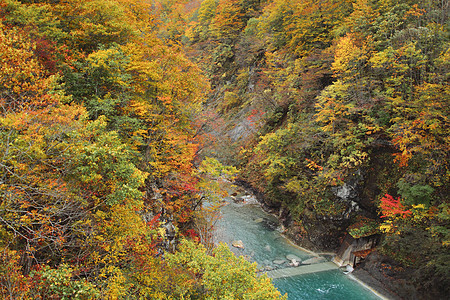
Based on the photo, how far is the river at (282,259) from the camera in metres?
12.6

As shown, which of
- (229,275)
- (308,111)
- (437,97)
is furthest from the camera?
(308,111)

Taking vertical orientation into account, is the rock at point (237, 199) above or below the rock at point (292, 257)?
below

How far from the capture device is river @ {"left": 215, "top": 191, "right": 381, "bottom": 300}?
12.6 metres

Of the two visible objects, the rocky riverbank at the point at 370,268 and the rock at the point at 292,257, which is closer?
the rocky riverbank at the point at 370,268

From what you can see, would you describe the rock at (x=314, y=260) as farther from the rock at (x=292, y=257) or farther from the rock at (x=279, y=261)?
the rock at (x=279, y=261)

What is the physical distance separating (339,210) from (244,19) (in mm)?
36434

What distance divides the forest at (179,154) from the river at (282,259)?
1.40 metres

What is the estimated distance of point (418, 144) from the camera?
12648 millimetres

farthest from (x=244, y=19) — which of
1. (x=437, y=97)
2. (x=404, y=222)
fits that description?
(x=404, y=222)

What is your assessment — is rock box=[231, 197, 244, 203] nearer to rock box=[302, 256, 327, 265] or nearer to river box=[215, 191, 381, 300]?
river box=[215, 191, 381, 300]

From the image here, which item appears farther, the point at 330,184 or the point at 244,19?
the point at 244,19

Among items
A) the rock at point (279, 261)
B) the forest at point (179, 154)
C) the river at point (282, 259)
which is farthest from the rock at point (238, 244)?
the forest at point (179, 154)

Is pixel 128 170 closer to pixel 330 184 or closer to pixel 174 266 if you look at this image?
pixel 174 266

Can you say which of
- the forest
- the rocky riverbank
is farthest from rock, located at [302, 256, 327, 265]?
the forest
